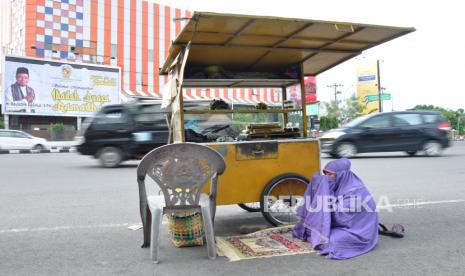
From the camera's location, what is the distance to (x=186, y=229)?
4.19 m

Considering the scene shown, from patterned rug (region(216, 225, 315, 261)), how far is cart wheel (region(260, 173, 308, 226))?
0.26 meters

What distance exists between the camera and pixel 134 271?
11.5 ft

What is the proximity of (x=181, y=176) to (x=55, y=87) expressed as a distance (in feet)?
101

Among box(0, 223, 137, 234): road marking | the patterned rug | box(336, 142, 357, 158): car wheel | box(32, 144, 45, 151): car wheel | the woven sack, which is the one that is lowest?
the patterned rug

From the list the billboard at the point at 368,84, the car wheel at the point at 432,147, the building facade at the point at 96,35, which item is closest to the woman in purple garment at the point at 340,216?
the car wheel at the point at 432,147

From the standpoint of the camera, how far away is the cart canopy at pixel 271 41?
439 cm

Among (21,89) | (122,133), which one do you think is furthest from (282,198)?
(21,89)

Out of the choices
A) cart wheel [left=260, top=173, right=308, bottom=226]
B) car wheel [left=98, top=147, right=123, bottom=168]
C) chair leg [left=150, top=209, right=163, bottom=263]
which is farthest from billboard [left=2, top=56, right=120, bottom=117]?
chair leg [left=150, top=209, right=163, bottom=263]

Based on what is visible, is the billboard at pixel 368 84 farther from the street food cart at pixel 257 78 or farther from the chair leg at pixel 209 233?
the chair leg at pixel 209 233

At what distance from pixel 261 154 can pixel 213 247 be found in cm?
135

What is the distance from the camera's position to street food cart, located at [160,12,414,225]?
459cm

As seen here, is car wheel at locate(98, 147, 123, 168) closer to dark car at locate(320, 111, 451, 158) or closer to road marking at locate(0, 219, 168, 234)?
dark car at locate(320, 111, 451, 158)

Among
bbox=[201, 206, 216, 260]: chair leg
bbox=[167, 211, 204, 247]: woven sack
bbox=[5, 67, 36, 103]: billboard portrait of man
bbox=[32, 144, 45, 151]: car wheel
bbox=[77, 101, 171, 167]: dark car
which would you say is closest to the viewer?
bbox=[201, 206, 216, 260]: chair leg

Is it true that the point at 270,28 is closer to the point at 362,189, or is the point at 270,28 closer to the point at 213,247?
the point at 362,189
